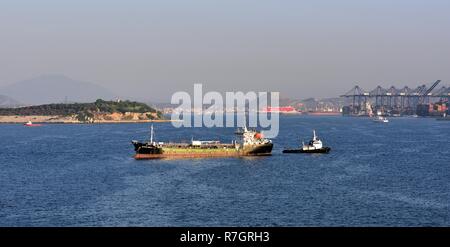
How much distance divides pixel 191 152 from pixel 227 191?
124 ft

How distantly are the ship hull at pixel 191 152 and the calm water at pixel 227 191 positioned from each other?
7.32ft

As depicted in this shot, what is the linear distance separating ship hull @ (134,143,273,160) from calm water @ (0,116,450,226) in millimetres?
2232

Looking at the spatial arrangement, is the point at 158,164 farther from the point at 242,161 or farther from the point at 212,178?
the point at 212,178

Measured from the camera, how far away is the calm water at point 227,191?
39.1m

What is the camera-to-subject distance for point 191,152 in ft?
295

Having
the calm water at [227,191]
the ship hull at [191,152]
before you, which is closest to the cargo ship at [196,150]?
the ship hull at [191,152]

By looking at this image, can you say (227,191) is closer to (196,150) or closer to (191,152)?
(191,152)

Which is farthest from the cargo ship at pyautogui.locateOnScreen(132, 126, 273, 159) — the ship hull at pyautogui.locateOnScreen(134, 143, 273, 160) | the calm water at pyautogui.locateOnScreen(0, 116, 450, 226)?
the calm water at pyautogui.locateOnScreen(0, 116, 450, 226)

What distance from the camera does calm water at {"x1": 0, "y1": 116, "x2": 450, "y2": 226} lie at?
128 ft

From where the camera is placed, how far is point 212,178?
62.7 meters
